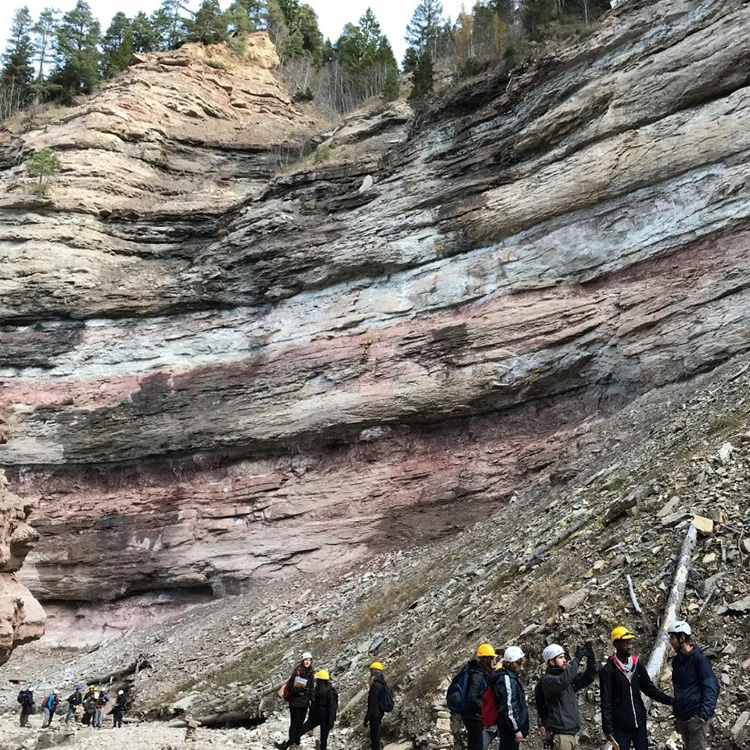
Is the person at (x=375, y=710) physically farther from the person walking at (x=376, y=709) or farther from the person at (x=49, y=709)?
the person at (x=49, y=709)

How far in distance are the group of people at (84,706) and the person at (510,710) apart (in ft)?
39.6

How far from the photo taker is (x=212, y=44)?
48.8 meters

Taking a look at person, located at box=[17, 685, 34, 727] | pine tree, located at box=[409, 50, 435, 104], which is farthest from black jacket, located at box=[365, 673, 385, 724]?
pine tree, located at box=[409, 50, 435, 104]

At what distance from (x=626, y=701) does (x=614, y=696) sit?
0.10 metres

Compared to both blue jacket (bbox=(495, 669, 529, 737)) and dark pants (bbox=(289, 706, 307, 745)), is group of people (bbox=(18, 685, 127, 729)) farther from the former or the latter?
blue jacket (bbox=(495, 669, 529, 737))

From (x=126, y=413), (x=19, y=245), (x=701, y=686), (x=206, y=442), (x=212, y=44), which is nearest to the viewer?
(x=701, y=686)

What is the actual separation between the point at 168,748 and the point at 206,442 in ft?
48.4

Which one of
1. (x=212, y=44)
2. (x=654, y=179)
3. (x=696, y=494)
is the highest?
(x=212, y=44)

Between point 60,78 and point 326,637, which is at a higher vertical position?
point 60,78

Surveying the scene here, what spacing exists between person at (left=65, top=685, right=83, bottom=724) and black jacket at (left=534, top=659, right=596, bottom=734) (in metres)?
15.5

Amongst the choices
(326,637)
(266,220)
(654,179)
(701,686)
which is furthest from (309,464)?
(701,686)

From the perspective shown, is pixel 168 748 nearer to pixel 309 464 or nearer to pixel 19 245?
pixel 309 464

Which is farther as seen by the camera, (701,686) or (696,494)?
(696,494)

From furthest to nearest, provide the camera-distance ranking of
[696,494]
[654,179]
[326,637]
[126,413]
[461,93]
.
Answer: [461,93]
[126,413]
[654,179]
[326,637]
[696,494]
